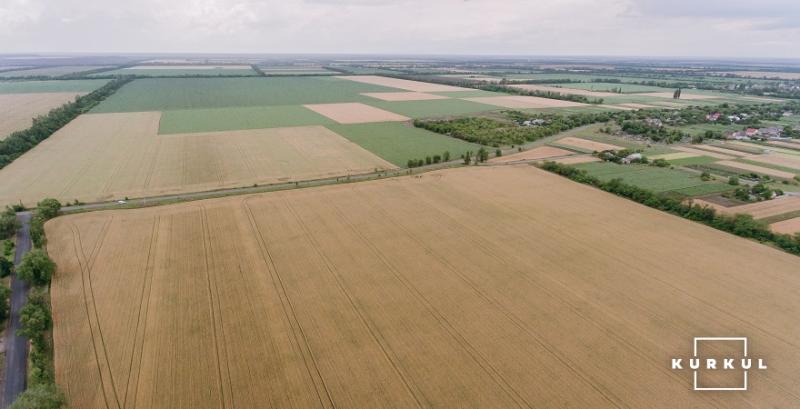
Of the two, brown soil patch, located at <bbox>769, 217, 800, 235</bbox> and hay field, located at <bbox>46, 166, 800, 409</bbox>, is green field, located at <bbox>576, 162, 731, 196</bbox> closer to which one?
brown soil patch, located at <bbox>769, 217, 800, 235</bbox>

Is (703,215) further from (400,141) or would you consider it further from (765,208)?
(400,141)

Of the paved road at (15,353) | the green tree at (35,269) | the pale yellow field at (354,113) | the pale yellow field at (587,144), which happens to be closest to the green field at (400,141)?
the pale yellow field at (354,113)

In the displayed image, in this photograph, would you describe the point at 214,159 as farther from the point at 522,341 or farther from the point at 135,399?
the point at 522,341

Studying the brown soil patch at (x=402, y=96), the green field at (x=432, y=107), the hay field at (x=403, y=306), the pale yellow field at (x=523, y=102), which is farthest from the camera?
the brown soil patch at (x=402, y=96)

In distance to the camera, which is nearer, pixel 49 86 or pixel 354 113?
pixel 354 113

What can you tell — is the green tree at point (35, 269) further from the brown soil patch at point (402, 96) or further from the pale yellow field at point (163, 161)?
the brown soil patch at point (402, 96)

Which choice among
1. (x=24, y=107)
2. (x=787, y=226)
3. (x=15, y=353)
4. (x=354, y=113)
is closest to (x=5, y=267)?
(x=15, y=353)
